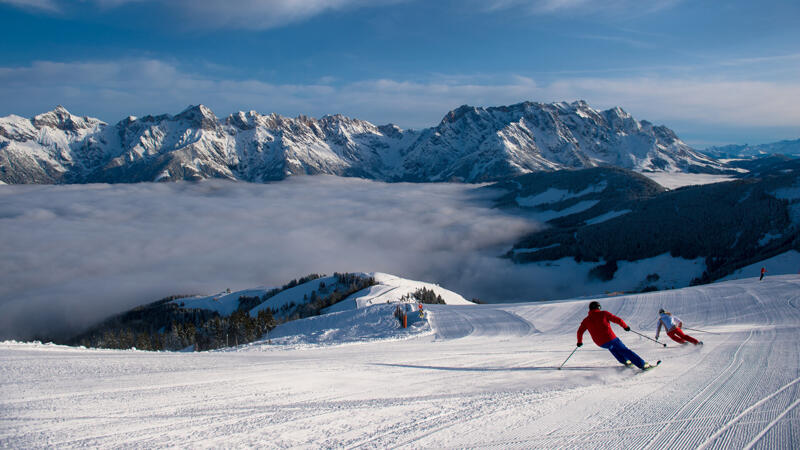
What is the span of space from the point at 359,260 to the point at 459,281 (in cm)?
6169

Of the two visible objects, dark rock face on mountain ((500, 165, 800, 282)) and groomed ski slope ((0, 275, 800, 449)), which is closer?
groomed ski slope ((0, 275, 800, 449))

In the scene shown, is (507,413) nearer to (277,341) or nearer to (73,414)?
(73,414)

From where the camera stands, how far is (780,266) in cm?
7200

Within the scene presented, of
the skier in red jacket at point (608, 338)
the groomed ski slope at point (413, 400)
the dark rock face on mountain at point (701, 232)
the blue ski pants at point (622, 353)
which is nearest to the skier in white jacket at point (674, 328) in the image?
the groomed ski slope at point (413, 400)

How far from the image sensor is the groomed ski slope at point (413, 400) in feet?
19.0

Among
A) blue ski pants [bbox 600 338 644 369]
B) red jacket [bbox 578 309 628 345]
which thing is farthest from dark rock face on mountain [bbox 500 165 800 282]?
red jacket [bbox 578 309 628 345]

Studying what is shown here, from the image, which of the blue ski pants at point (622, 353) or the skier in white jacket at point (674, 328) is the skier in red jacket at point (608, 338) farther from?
the skier in white jacket at point (674, 328)

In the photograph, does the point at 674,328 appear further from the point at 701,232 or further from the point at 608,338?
the point at 701,232

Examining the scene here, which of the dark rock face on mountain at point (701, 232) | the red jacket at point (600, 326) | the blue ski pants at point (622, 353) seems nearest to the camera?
the blue ski pants at point (622, 353)

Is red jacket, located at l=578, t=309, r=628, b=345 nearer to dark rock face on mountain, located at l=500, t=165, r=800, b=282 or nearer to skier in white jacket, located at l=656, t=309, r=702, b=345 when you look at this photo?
skier in white jacket, located at l=656, t=309, r=702, b=345

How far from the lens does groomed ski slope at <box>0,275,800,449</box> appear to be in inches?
228

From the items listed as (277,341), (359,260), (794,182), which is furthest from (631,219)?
(277,341)

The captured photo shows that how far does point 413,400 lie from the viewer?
7547 mm

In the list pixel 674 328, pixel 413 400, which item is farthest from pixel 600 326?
pixel 413 400
